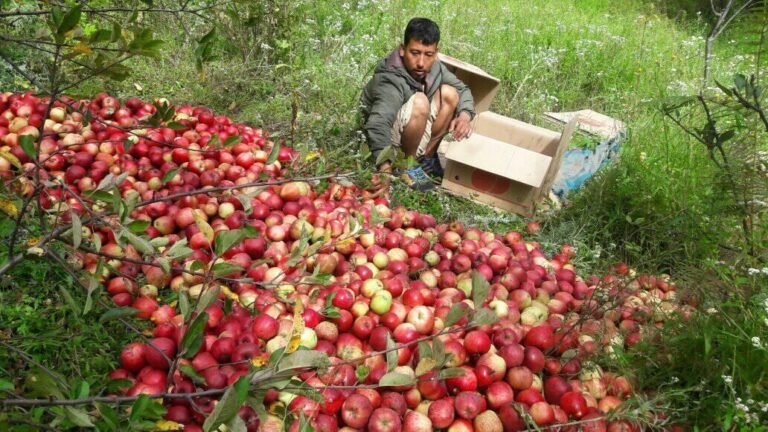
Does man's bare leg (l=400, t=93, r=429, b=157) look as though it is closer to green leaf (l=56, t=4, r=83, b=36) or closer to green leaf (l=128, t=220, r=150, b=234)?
green leaf (l=128, t=220, r=150, b=234)

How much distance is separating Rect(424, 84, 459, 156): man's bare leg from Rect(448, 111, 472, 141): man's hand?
0.14m

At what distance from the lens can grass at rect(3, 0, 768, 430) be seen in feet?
7.41

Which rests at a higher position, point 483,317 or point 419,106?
point 419,106

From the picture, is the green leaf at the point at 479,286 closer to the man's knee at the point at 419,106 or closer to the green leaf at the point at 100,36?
the green leaf at the point at 100,36

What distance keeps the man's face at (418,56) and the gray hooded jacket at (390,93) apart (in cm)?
5

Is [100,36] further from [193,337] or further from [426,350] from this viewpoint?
[426,350]

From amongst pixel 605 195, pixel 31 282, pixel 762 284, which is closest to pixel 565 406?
pixel 762 284

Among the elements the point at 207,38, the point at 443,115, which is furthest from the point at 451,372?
the point at 443,115

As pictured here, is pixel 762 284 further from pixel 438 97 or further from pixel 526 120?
pixel 526 120

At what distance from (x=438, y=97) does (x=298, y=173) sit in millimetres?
1641

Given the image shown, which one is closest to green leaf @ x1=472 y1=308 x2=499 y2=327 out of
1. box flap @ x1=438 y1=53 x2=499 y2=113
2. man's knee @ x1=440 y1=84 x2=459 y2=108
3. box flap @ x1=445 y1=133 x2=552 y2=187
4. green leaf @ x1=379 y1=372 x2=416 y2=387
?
green leaf @ x1=379 y1=372 x2=416 y2=387

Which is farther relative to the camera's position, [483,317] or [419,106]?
[419,106]

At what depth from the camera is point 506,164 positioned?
4082mm

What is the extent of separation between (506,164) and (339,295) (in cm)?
186
